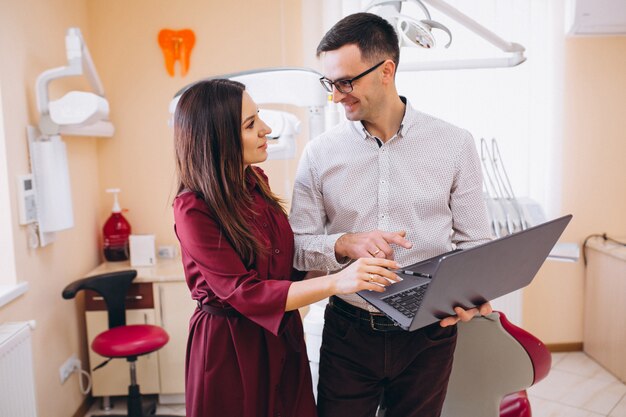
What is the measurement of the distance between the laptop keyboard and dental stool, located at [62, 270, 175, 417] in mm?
1470

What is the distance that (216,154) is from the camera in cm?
129

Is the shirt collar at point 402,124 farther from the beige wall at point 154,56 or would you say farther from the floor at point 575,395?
the floor at point 575,395

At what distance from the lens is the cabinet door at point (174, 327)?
8.80ft

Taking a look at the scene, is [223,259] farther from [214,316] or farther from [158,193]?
[158,193]

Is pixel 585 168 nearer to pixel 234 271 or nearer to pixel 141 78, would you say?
pixel 141 78

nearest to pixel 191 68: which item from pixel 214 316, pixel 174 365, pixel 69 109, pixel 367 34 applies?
pixel 69 109

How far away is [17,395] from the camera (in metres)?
1.85

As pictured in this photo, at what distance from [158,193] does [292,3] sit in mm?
1261

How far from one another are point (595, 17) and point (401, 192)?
216 cm

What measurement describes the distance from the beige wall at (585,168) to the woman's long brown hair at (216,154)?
8.13ft

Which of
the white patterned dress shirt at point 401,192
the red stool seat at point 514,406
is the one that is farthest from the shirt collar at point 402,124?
the red stool seat at point 514,406

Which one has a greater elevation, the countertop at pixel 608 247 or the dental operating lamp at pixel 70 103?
the dental operating lamp at pixel 70 103

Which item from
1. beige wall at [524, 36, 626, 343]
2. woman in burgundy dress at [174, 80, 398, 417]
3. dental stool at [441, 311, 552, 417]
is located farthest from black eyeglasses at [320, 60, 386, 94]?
beige wall at [524, 36, 626, 343]

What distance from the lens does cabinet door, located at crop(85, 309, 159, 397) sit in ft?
8.75
